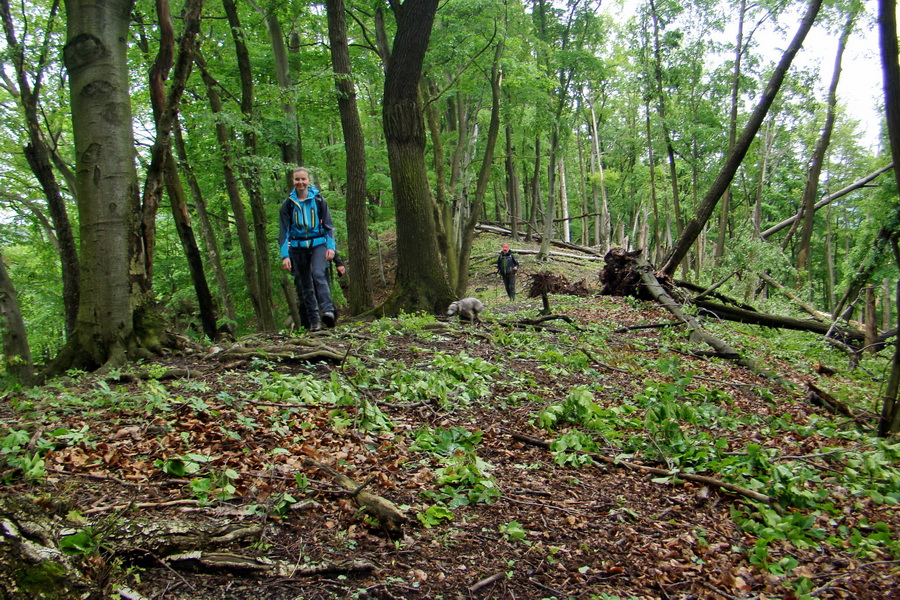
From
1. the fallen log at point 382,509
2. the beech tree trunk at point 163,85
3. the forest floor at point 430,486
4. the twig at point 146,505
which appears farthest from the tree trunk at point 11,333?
the fallen log at point 382,509

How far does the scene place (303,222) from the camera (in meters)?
6.65

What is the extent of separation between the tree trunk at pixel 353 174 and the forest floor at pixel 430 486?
4.03m

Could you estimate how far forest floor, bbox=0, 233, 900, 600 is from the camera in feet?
7.16

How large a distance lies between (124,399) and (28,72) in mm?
10489

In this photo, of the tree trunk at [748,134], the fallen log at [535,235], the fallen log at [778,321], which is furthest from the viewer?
the fallen log at [535,235]

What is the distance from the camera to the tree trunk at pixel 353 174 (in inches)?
375

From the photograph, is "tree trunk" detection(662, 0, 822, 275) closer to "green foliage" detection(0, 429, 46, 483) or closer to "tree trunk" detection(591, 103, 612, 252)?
"green foliage" detection(0, 429, 46, 483)

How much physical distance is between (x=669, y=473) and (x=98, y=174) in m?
5.86

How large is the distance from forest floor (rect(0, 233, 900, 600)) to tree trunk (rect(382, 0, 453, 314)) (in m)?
2.88

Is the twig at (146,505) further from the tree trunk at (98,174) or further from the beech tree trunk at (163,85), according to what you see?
the beech tree trunk at (163,85)

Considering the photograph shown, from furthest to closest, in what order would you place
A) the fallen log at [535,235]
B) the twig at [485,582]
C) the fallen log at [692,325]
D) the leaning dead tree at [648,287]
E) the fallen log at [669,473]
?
1. the fallen log at [535,235]
2. the leaning dead tree at [648,287]
3. the fallen log at [692,325]
4. the fallen log at [669,473]
5. the twig at [485,582]

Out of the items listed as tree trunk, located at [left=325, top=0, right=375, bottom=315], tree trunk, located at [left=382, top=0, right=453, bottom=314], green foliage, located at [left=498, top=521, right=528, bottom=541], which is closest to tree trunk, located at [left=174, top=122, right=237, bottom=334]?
tree trunk, located at [left=325, top=0, right=375, bottom=315]

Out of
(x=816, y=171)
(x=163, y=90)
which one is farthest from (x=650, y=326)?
(x=816, y=171)

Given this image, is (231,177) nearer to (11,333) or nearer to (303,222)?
(11,333)
